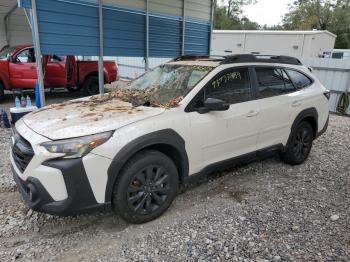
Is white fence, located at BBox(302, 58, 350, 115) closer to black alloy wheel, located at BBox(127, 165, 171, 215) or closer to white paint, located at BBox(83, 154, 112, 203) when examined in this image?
black alloy wheel, located at BBox(127, 165, 171, 215)

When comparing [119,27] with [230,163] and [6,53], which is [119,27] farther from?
[230,163]

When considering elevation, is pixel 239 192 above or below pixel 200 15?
below

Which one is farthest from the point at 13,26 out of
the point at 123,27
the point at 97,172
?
the point at 97,172

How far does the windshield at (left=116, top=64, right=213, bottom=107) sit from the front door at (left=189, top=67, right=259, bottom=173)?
21cm

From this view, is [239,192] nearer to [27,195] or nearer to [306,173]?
[306,173]

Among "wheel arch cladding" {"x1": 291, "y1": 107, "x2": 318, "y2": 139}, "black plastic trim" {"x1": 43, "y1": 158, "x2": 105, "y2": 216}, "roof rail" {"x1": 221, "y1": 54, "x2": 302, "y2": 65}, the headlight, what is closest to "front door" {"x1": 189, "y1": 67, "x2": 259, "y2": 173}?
"roof rail" {"x1": 221, "y1": 54, "x2": 302, "y2": 65}

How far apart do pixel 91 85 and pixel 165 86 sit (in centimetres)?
807

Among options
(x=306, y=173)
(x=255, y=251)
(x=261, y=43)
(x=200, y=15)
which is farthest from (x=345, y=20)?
(x=255, y=251)

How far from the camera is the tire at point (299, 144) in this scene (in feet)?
15.7

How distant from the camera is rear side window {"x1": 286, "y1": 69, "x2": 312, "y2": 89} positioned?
187 inches

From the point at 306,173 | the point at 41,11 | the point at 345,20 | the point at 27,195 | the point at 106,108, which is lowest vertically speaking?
the point at 306,173

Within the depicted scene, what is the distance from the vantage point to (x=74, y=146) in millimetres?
2656

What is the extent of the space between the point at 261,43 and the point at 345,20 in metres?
27.9

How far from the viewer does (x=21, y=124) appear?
3221 millimetres
